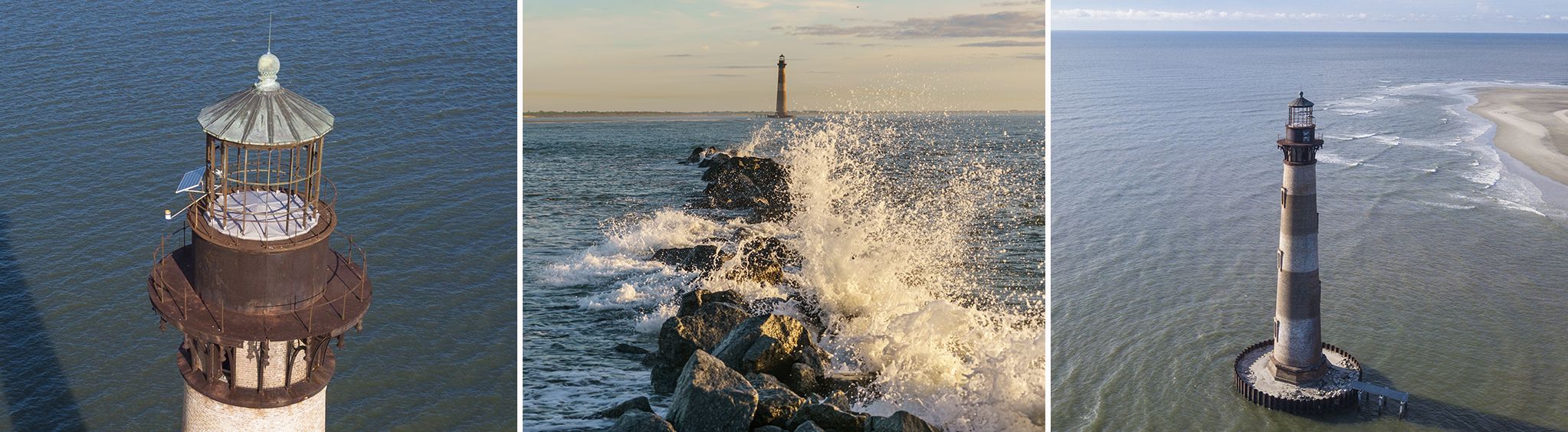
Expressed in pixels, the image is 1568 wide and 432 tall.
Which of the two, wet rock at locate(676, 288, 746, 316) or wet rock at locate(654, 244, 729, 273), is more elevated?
wet rock at locate(654, 244, 729, 273)

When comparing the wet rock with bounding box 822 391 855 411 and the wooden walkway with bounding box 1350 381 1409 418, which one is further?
the wooden walkway with bounding box 1350 381 1409 418

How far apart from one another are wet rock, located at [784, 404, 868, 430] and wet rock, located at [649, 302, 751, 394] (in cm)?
212

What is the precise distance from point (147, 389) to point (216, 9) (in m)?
19.0

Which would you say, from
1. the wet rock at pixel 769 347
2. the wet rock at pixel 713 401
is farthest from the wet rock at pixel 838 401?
the wet rock at pixel 769 347

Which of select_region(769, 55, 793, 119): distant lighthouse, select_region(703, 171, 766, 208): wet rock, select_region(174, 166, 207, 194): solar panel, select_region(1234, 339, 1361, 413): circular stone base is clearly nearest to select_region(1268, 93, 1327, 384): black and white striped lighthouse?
select_region(1234, 339, 1361, 413): circular stone base

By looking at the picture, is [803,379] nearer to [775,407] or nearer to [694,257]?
[775,407]

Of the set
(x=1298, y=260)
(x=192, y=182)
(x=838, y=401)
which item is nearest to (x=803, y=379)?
(x=838, y=401)

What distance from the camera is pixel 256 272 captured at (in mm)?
8227

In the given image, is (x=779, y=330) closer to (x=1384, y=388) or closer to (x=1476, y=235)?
(x=1384, y=388)

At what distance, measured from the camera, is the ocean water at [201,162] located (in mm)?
19125

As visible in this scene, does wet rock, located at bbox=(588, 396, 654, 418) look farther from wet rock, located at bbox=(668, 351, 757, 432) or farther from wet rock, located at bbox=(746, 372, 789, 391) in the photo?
wet rock, located at bbox=(746, 372, 789, 391)

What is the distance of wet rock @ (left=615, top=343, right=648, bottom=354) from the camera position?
15312 mm

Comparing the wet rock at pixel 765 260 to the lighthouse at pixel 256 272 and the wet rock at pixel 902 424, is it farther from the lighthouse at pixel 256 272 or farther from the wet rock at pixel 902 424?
the lighthouse at pixel 256 272

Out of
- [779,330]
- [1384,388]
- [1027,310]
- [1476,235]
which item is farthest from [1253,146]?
[779,330]
